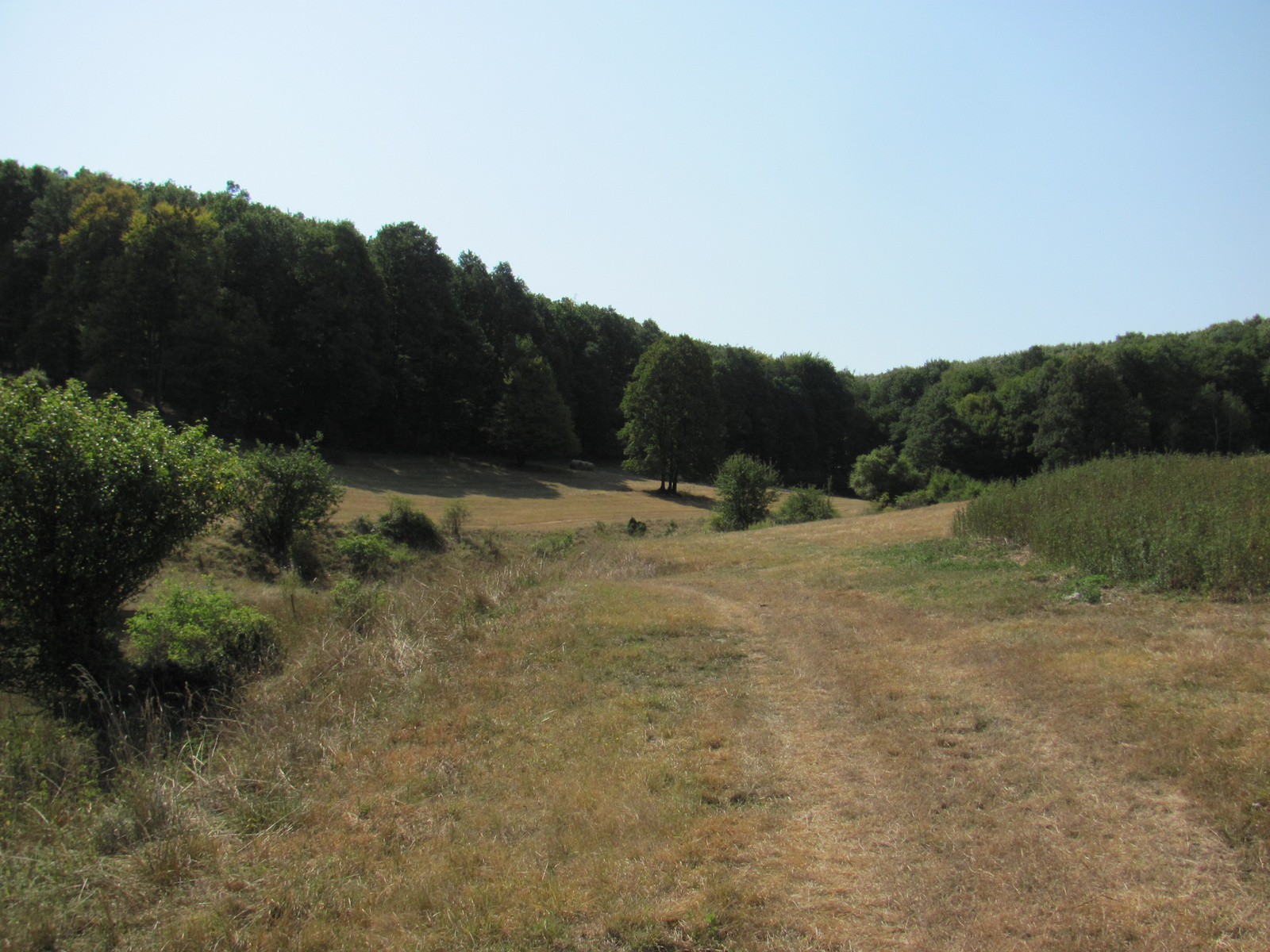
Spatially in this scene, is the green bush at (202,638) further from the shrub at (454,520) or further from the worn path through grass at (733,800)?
the shrub at (454,520)

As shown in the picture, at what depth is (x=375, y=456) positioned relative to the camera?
52594 millimetres

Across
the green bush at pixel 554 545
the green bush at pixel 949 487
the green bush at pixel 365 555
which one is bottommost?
the green bush at pixel 365 555

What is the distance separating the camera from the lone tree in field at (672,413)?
5091 cm

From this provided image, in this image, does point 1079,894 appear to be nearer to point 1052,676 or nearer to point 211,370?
point 1052,676

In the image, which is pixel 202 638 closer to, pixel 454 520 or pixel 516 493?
pixel 454 520

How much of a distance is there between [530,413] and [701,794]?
52075mm

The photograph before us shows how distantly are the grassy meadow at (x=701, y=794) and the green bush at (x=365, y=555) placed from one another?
14.6m

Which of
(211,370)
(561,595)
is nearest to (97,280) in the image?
(211,370)

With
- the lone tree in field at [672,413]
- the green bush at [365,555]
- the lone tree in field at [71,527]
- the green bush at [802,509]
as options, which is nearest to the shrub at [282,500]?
the green bush at [365,555]

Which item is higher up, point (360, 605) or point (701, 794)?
point (701, 794)

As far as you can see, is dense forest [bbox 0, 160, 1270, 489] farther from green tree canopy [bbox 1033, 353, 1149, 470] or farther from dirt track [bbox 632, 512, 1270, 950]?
dirt track [bbox 632, 512, 1270, 950]

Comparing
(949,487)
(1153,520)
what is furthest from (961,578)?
(949,487)

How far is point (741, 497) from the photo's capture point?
3422 centimetres

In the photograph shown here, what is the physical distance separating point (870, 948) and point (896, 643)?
6143 mm
